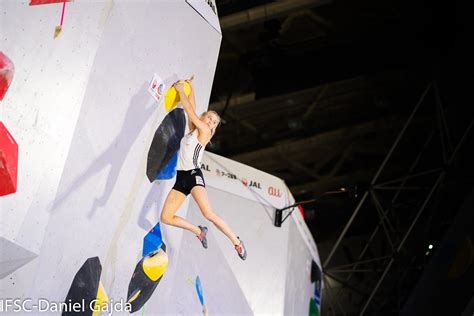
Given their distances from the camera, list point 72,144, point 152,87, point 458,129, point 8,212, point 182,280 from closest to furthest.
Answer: point 8,212 < point 72,144 < point 152,87 < point 182,280 < point 458,129

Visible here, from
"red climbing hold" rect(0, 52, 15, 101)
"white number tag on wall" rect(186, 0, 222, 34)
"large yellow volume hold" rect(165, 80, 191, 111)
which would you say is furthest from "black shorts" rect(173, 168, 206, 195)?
"red climbing hold" rect(0, 52, 15, 101)

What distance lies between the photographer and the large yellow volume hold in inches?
177

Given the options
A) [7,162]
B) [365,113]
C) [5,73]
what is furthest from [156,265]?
[365,113]

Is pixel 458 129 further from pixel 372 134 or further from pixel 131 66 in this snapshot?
pixel 131 66

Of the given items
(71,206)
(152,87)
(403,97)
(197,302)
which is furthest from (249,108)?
(71,206)

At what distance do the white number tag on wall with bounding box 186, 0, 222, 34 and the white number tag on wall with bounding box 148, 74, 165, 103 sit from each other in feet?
2.30

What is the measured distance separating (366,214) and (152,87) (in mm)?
13121

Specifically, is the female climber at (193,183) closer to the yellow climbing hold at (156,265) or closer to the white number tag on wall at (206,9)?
the yellow climbing hold at (156,265)

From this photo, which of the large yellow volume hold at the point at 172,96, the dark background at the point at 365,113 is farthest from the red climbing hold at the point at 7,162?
the dark background at the point at 365,113

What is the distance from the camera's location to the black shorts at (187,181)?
4.38m

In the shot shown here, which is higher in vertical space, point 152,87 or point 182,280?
point 152,87

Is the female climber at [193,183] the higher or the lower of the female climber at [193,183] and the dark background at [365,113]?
the lower

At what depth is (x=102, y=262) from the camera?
4.00 m

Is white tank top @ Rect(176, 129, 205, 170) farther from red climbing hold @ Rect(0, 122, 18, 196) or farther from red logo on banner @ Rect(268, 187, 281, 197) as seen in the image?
red logo on banner @ Rect(268, 187, 281, 197)
